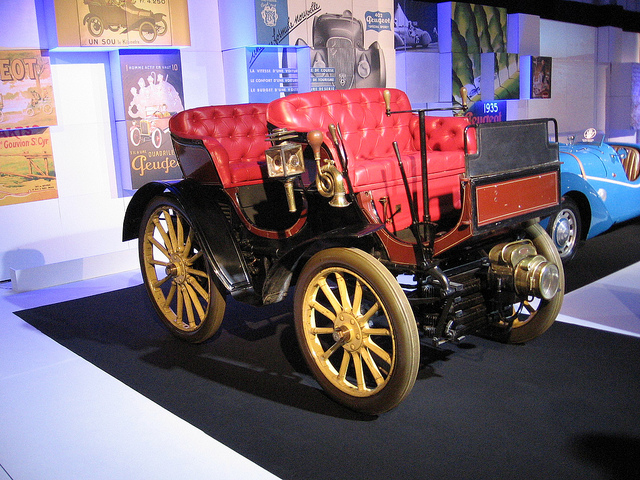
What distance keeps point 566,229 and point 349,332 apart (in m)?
2.96

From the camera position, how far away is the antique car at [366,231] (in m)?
2.60

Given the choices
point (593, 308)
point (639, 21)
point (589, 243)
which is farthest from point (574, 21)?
point (593, 308)

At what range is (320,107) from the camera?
3.49 meters

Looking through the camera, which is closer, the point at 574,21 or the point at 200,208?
the point at 200,208

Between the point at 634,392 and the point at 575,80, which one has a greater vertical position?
the point at 575,80

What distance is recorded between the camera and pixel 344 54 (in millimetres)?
7191

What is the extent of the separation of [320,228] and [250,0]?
13.5 feet

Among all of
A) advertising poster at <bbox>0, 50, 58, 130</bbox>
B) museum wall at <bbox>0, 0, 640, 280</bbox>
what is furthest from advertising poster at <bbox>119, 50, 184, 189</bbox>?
advertising poster at <bbox>0, 50, 58, 130</bbox>

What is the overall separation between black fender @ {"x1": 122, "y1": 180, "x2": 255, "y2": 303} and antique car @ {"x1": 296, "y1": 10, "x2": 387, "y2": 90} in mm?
3775

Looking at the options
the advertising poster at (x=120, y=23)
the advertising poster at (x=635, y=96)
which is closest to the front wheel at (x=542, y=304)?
the advertising poster at (x=120, y=23)

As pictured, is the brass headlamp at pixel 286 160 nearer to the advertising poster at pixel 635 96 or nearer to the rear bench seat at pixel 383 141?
the rear bench seat at pixel 383 141

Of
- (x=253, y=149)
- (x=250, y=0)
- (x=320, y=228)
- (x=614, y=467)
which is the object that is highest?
(x=250, y=0)

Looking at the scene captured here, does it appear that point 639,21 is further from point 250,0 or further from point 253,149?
point 253,149

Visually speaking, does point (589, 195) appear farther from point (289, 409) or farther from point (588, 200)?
point (289, 409)
